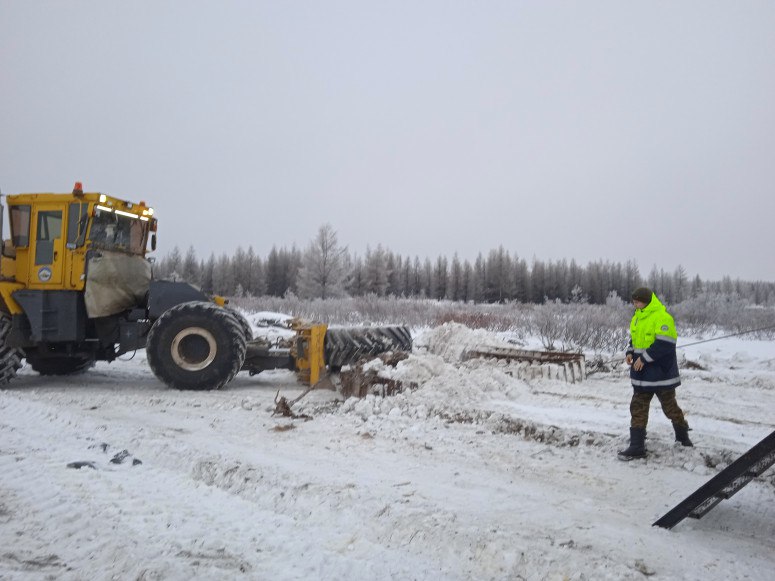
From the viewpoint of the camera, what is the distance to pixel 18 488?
359 cm

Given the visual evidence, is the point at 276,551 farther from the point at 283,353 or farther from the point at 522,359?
the point at 522,359

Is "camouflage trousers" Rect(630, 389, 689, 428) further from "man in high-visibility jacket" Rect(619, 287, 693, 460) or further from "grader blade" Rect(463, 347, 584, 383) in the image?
"grader blade" Rect(463, 347, 584, 383)

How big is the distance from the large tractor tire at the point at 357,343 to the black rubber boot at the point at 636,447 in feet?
15.2

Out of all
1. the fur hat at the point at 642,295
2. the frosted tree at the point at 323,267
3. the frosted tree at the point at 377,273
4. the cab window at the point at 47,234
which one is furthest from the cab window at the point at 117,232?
the frosted tree at the point at 377,273

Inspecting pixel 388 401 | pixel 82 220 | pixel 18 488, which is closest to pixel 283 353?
pixel 388 401

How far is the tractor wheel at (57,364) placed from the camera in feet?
30.1

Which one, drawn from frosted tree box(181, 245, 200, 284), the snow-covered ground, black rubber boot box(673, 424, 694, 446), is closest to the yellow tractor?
the snow-covered ground

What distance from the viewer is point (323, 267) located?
45062 mm

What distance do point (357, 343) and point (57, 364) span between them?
→ 5.56 metres

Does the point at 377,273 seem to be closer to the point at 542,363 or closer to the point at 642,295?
the point at 542,363

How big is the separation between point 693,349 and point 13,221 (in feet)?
50.9

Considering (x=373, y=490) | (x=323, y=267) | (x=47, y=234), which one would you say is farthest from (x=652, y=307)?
(x=323, y=267)

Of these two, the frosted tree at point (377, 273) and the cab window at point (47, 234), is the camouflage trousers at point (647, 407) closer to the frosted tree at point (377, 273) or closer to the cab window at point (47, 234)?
the cab window at point (47, 234)

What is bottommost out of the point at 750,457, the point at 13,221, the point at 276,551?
the point at 276,551
